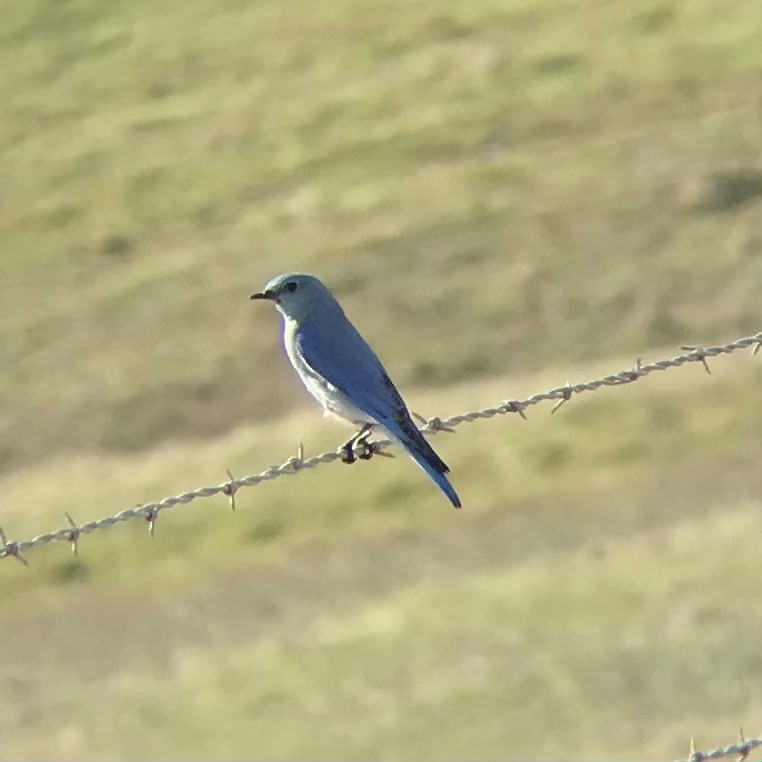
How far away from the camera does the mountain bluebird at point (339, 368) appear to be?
9820mm

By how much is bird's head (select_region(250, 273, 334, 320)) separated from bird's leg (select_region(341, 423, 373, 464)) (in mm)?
824

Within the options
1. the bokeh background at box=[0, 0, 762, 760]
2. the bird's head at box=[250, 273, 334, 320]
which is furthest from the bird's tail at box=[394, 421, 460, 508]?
the bokeh background at box=[0, 0, 762, 760]

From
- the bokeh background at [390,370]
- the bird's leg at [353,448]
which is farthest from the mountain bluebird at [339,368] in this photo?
the bokeh background at [390,370]

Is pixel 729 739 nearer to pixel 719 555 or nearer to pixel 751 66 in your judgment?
pixel 719 555

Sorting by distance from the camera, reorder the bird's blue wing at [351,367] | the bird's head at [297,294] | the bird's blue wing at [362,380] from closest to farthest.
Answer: the bird's blue wing at [362,380] < the bird's blue wing at [351,367] < the bird's head at [297,294]

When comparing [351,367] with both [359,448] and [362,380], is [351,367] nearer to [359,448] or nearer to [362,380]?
[362,380]

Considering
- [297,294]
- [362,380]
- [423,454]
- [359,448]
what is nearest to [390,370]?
[297,294]

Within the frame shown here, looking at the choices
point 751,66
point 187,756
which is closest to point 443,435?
point 187,756

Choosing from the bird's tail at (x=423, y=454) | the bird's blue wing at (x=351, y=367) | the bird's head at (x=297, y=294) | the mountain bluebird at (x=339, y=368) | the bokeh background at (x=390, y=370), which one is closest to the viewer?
the bird's tail at (x=423, y=454)

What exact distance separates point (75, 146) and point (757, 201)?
20598mm

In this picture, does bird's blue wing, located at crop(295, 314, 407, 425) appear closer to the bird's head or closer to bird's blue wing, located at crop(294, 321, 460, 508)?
bird's blue wing, located at crop(294, 321, 460, 508)

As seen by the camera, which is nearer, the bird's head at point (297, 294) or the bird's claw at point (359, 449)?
the bird's claw at point (359, 449)

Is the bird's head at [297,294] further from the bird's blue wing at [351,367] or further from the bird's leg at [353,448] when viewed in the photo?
the bird's leg at [353,448]


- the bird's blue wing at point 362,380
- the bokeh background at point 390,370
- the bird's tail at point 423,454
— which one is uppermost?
the bokeh background at point 390,370
